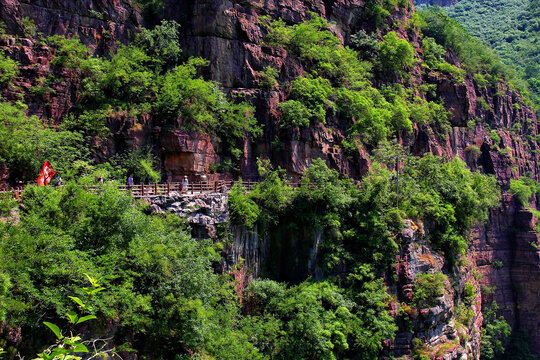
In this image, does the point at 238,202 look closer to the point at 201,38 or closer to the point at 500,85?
the point at 201,38

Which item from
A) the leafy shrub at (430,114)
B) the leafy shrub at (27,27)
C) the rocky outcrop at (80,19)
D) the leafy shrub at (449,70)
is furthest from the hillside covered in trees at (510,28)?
the leafy shrub at (27,27)

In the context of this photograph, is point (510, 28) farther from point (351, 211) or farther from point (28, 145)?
point (28, 145)

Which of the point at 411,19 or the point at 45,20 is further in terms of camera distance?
the point at 411,19

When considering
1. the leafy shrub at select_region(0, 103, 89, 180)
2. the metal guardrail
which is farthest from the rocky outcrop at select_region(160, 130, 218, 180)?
the leafy shrub at select_region(0, 103, 89, 180)

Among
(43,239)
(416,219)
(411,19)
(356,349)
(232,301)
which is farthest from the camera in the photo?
(411,19)

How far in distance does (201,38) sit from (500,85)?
52.4m

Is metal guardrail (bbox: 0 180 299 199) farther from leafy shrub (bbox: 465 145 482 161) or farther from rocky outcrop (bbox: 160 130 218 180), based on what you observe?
leafy shrub (bbox: 465 145 482 161)

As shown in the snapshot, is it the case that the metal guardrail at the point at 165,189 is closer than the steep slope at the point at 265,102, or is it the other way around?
the metal guardrail at the point at 165,189

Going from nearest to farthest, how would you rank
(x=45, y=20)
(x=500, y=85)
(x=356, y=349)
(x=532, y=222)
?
(x=356, y=349)
(x=45, y=20)
(x=532, y=222)
(x=500, y=85)

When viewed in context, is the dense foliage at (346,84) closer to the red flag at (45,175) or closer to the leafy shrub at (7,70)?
the red flag at (45,175)

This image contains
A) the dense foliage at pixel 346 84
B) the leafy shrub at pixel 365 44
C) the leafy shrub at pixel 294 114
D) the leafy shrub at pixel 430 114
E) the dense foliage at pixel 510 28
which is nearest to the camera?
the leafy shrub at pixel 294 114

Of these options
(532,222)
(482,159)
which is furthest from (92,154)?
(532,222)

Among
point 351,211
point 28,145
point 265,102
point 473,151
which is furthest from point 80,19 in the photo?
point 473,151

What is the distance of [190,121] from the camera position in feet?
98.9
